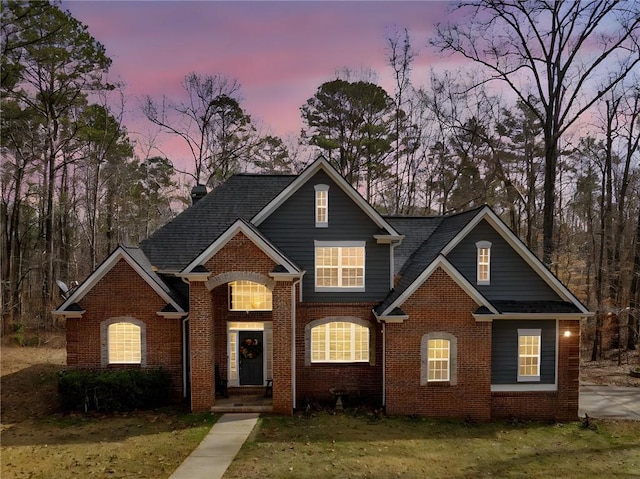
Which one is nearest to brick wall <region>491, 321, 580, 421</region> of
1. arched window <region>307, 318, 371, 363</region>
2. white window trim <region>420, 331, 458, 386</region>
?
white window trim <region>420, 331, 458, 386</region>

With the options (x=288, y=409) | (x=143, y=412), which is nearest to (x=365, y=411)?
(x=288, y=409)

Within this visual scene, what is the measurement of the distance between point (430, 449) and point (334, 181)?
902cm

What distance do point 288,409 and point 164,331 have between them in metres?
5.23

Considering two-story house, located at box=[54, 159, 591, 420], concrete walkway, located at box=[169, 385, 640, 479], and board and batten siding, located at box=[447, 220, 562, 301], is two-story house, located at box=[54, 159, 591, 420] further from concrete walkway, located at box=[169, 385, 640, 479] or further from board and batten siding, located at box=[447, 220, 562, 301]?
concrete walkway, located at box=[169, 385, 640, 479]

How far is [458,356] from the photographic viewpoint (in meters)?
13.4

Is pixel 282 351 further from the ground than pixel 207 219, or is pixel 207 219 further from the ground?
pixel 207 219

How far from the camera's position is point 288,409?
13.0 m

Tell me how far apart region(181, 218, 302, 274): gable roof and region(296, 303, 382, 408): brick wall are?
2.35m

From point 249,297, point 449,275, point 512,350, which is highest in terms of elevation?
point 449,275

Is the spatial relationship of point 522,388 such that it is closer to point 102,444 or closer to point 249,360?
point 249,360

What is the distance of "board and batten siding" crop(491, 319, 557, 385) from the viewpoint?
13789 mm

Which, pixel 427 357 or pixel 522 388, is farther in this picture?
pixel 522 388

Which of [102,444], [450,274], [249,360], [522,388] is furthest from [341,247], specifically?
[102,444]

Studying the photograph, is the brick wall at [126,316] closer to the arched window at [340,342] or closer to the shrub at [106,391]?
the shrub at [106,391]
